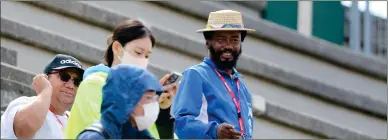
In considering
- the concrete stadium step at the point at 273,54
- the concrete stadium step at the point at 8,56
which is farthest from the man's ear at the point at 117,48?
the concrete stadium step at the point at 273,54

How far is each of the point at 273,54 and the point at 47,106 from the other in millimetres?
8679

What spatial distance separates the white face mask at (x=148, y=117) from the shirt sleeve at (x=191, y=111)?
1341 millimetres

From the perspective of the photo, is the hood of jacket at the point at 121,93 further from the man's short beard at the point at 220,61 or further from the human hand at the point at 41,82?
the man's short beard at the point at 220,61

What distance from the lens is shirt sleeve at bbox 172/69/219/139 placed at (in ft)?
28.8

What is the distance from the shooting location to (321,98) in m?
16.8

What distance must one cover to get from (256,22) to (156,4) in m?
1.37

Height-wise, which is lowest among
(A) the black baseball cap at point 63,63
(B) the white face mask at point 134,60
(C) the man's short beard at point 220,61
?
(A) the black baseball cap at point 63,63

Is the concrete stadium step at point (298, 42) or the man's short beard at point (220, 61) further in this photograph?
the concrete stadium step at point (298, 42)

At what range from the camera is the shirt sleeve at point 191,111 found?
28.8ft

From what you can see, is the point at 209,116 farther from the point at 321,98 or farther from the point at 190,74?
the point at 321,98

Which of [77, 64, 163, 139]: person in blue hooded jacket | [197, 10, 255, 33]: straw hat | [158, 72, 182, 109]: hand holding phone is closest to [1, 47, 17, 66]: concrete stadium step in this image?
[197, 10, 255, 33]: straw hat

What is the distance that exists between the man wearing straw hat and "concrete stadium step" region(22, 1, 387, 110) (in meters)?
5.27

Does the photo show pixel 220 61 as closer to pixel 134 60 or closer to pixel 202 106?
pixel 202 106

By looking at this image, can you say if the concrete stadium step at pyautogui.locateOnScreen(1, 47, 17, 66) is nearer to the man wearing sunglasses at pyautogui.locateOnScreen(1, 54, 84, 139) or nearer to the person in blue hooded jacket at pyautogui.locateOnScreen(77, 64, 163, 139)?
the man wearing sunglasses at pyautogui.locateOnScreen(1, 54, 84, 139)
